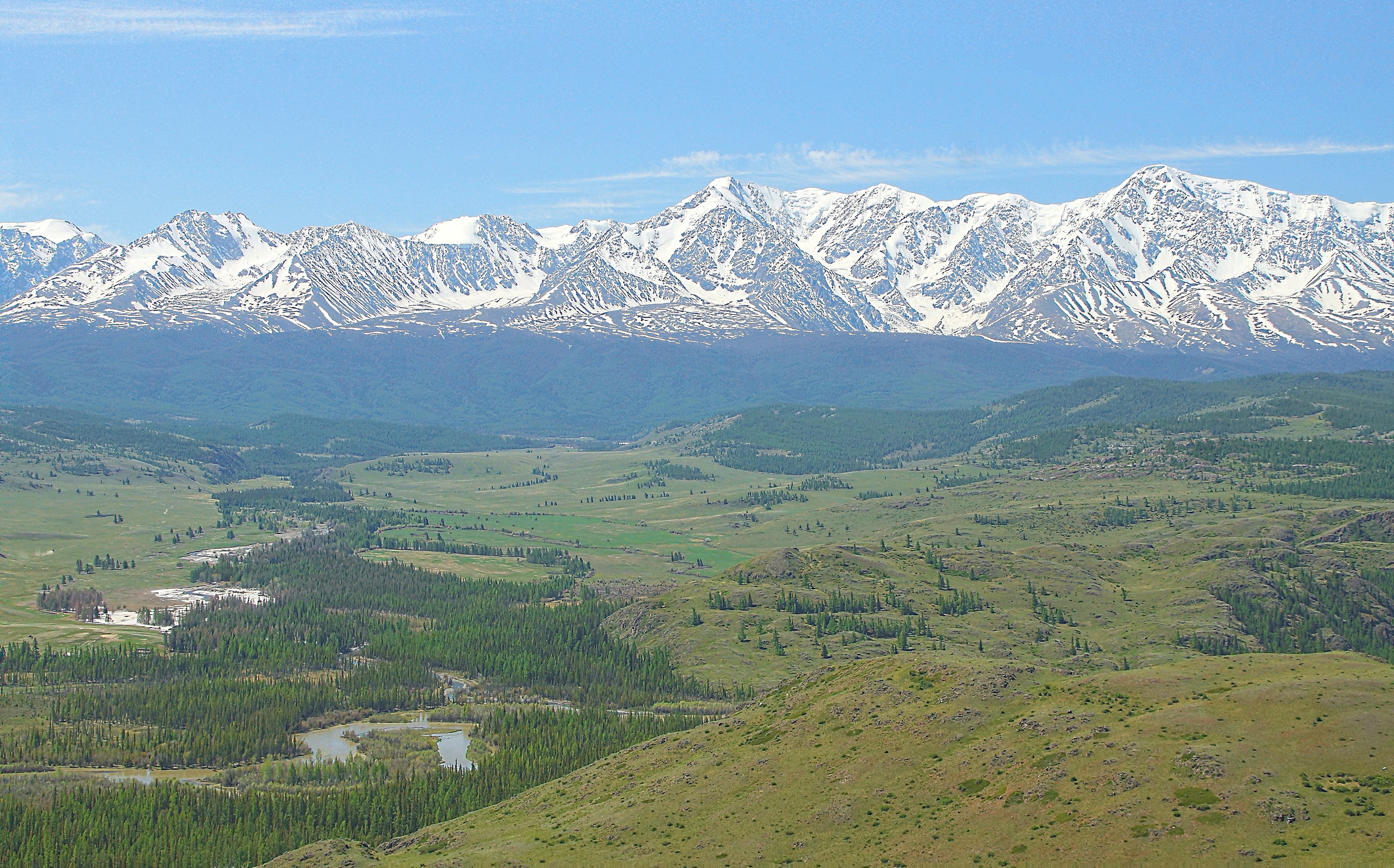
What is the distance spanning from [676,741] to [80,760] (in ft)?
293

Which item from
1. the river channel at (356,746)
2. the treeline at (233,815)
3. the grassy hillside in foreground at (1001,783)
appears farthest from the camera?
the river channel at (356,746)

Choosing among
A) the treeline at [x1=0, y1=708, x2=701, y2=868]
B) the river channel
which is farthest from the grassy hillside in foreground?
the river channel

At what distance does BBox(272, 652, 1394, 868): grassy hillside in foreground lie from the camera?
9244cm

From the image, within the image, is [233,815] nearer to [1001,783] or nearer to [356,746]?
[356,746]

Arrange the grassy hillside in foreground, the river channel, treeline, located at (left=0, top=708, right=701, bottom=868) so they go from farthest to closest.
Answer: the river channel → treeline, located at (left=0, top=708, right=701, bottom=868) → the grassy hillside in foreground

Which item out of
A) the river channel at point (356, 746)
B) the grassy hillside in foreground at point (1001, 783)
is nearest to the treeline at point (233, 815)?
the river channel at point (356, 746)

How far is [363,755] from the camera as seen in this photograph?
182125 mm

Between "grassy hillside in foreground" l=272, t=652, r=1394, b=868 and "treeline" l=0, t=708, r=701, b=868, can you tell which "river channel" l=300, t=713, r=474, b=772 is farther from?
"grassy hillside in foreground" l=272, t=652, r=1394, b=868

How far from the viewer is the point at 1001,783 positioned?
109812 millimetres

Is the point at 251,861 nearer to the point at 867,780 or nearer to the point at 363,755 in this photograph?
the point at 363,755

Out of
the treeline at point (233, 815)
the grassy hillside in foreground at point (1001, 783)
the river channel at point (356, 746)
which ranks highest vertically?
the grassy hillside in foreground at point (1001, 783)

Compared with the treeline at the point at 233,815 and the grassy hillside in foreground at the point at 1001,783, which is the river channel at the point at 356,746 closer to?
the treeline at the point at 233,815

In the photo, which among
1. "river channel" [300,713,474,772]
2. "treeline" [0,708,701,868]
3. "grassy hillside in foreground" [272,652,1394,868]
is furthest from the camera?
"river channel" [300,713,474,772]

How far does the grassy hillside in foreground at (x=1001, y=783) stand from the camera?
92.4m
